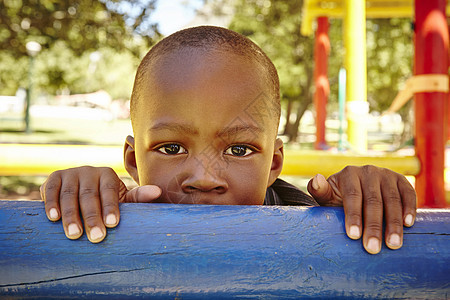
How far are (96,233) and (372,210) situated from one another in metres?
0.56

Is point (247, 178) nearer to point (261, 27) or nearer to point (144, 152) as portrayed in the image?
point (144, 152)

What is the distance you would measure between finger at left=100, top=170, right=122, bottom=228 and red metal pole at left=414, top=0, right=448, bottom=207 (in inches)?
103

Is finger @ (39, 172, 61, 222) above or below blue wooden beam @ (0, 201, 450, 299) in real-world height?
above

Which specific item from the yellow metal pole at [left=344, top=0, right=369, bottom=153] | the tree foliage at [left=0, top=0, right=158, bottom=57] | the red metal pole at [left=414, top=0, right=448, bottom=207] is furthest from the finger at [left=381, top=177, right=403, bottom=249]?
the tree foliage at [left=0, top=0, right=158, bottom=57]

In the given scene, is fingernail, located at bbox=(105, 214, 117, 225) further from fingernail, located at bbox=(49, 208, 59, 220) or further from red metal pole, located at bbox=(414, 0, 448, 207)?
red metal pole, located at bbox=(414, 0, 448, 207)

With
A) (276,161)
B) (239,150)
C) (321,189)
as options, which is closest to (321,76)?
(276,161)

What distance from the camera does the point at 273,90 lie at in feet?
4.97

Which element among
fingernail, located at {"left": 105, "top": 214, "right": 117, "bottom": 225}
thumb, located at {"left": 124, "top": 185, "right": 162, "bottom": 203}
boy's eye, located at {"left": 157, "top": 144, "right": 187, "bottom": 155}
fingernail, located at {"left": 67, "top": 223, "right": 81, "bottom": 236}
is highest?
boy's eye, located at {"left": 157, "top": 144, "right": 187, "bottom": 155}

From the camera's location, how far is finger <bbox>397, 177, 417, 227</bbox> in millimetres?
883

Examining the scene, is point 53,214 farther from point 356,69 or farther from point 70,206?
point 356,69

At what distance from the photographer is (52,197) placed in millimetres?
920

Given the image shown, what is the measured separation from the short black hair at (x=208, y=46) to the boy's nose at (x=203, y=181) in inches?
14.1

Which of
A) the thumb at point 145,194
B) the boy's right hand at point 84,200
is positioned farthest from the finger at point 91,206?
the thumb at point 145,194

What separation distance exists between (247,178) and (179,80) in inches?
14.4
